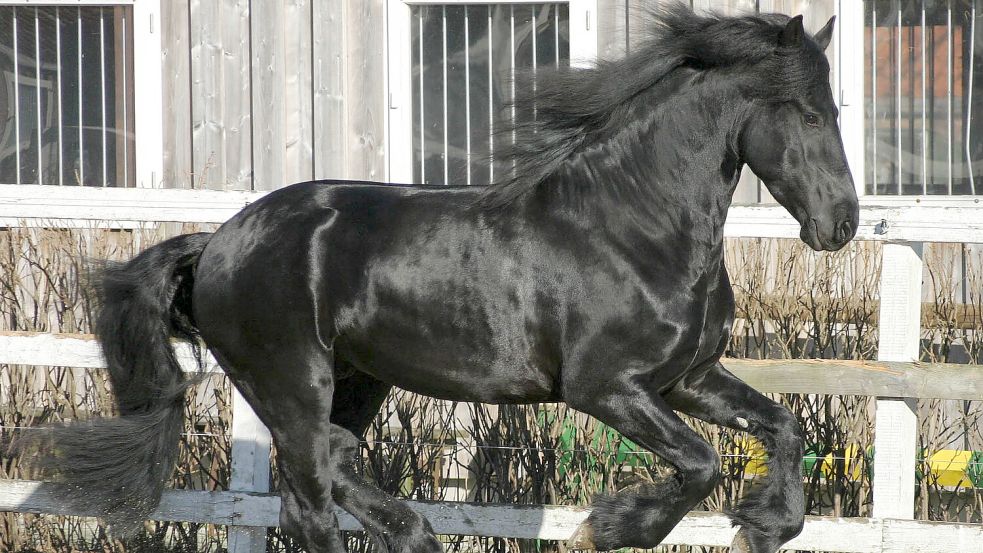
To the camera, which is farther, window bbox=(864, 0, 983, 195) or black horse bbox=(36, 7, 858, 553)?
window bbox=(864, 0, 983, 195)

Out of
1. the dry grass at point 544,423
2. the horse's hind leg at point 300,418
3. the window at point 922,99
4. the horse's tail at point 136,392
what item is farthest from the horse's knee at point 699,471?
the window at point 922,99

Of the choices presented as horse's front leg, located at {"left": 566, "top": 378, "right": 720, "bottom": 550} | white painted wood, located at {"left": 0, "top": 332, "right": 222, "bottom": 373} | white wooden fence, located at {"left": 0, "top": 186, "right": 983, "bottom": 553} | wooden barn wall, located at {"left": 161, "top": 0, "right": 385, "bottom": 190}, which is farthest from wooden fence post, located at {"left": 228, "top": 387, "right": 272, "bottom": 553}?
wooden barn wall, located at {"left": 161, "top": 0, "right": 385, "bottom": 190}

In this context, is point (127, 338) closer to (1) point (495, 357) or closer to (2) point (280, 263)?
(2) point (280, 263)

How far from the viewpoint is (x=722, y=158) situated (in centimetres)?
330

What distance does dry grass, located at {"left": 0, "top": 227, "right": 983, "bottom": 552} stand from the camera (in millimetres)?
4746

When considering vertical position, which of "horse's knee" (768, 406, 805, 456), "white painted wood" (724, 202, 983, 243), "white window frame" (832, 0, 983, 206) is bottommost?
"horse's knee" (768, 406, 805, 456)

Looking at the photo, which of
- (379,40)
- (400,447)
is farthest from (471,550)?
(379,40)

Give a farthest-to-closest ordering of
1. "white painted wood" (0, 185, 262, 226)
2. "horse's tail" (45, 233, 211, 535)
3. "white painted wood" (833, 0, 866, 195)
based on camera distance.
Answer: "white painted wood" (833, 0, 866, 195), "white painted wood" (0, 185, 262, 226), "horse's tail" (45, 233, 211, 535)

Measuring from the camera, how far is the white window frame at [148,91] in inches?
275

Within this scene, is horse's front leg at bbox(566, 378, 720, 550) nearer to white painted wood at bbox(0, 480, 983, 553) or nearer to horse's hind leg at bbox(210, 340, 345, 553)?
horse's hind leg at bbox(210, 340, 345, 553)

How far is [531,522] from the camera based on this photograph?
436 centimetres

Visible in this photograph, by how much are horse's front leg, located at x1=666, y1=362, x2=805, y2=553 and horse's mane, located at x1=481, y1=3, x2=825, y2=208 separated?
814mm

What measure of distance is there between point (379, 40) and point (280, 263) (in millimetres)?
3376

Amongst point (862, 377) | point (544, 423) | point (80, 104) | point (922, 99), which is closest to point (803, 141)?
point (862, 377)
